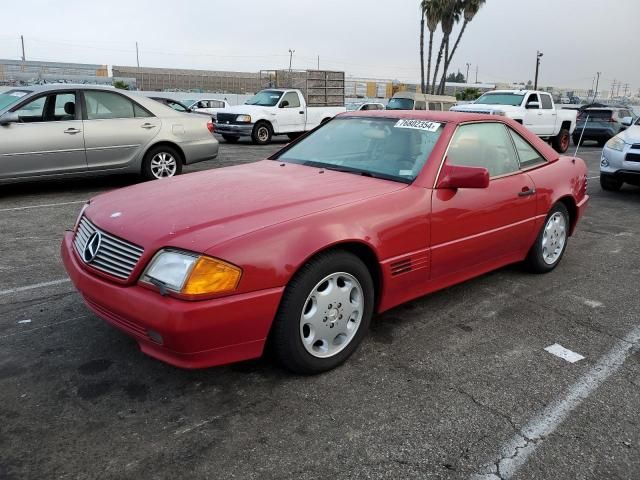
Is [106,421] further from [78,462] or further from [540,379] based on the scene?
[540,379]

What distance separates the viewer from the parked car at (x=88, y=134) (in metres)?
7.17

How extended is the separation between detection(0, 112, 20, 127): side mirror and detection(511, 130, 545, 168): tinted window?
6.13 metres

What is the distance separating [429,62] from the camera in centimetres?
3597

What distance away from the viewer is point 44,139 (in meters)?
7.27

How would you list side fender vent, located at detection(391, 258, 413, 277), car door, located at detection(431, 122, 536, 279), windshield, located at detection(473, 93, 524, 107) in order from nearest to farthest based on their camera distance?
1. side fender vent, located at detection(391, 258, 413, 277)
2. car door, located at detection(431, 122, 536, 279)
3. windshield, located at detection(473, 93, 524, 107)

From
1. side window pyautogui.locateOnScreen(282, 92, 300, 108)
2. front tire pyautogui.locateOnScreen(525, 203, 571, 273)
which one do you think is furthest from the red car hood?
side window pyautogui.locateOnScreen(282, 92, 300, 108)

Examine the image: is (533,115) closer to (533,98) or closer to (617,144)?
(533,98)

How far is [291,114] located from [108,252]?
1531cm

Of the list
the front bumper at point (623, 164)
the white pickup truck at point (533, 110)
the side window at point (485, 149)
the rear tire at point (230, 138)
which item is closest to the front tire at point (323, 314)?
the side window at point (485, 149)

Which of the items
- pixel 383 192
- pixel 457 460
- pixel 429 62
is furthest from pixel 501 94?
pixel 429 62

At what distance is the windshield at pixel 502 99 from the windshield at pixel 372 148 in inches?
517

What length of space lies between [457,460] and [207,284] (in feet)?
4.37

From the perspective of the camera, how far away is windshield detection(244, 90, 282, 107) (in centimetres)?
1734

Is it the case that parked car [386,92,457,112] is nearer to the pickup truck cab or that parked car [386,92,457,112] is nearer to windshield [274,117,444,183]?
the pickup truck cab
